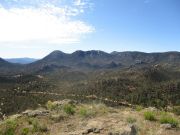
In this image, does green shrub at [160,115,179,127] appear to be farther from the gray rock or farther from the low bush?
the low bush

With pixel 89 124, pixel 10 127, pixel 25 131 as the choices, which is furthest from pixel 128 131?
pixel 10 127

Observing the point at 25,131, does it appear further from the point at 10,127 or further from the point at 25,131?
the point at 10,127

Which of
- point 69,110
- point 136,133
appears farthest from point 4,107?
point 136,133

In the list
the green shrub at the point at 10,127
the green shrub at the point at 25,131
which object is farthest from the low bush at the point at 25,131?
the green shrub at the point at 10,127

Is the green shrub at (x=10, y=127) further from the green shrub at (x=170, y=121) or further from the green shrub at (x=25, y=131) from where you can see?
the green shrub at (x=170, y=121)

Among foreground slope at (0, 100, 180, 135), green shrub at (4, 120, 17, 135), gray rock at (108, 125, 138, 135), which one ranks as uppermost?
gray rock at (108, 125, 138, 135)

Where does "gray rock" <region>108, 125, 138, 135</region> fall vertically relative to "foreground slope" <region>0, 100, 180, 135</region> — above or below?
above

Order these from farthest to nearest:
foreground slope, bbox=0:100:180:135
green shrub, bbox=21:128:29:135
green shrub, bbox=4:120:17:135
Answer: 1. green shrub, bbox=4:120:17:135
2. green shrub, bbox=21:128:29:135
3. foreground slope, bbox=0:100:180:135

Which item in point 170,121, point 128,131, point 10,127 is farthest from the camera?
point 170,121

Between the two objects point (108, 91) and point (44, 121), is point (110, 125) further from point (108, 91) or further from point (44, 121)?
point (108, 91)

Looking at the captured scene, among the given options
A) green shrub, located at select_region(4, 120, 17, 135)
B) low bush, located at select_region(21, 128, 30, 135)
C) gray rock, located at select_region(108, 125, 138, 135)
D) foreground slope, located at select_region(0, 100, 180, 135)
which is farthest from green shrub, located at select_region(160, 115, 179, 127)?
green shrub, located at select_region(4, 120, 17, 135)

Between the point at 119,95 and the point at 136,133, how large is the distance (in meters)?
95.0

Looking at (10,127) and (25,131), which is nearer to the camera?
(25,131)

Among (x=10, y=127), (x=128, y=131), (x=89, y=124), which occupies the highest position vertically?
(x=128, y=131)
